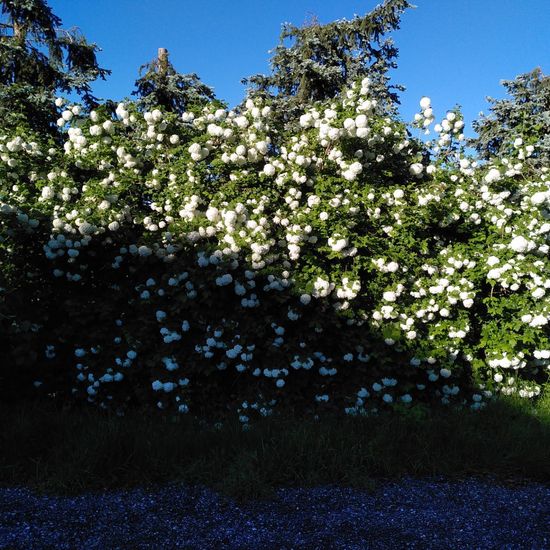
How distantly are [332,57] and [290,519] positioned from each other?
11.4 meters

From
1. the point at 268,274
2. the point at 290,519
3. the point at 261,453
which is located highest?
the point at 268,274

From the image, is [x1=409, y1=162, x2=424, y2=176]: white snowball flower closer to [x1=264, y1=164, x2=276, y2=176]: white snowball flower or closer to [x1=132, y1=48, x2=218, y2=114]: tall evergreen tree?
[x1=264, y1=164, x2=276, y2=176]: white snowball flower

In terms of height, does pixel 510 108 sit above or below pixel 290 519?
above

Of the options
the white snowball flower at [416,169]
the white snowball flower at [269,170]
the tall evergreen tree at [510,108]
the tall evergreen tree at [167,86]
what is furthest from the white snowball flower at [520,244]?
the tall evergreen tree at [167,86]

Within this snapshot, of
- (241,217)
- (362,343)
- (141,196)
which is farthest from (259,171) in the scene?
(362,343)

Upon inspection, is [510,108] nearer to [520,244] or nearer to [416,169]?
[416,169]

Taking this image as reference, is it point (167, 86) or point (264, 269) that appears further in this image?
point (167, 86)

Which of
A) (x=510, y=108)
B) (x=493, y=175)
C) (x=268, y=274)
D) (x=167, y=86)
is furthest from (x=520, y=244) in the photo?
(x=167, y=86)

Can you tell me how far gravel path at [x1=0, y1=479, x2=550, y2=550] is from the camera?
2559 mm

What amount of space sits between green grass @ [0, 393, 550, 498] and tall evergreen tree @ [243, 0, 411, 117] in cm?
923

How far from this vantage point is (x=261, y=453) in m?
3.37

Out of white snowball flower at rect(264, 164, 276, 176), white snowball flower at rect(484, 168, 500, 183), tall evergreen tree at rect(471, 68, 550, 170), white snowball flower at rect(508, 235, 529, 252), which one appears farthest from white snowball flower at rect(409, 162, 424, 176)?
tall evergreen tree at rect(471, 68, 550, 170)

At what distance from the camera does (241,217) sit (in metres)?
4.48

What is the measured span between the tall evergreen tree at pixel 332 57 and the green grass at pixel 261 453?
9.23 meters
